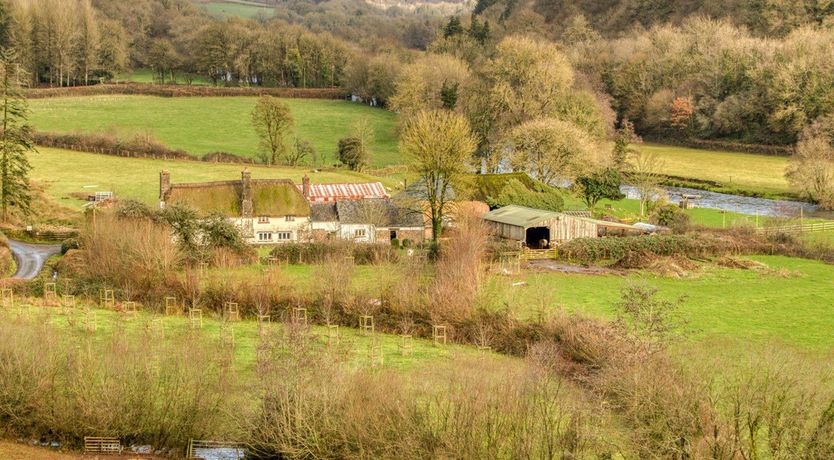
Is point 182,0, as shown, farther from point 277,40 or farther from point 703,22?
point 703,22

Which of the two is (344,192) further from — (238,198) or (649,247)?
(649,247)

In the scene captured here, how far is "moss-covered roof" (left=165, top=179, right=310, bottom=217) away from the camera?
47.2m

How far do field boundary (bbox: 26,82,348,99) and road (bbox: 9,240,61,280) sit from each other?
186 ft

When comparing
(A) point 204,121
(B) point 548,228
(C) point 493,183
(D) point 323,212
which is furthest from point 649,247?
(A) point 204,121

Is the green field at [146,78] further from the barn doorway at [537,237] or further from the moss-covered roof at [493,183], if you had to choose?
the barn doorway at [537,237]

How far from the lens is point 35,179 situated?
198 feet

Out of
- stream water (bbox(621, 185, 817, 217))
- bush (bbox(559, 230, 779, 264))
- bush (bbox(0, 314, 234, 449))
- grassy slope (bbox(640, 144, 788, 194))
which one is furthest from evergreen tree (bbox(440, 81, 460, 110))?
bush (bbox(0, 314, 234, 449))

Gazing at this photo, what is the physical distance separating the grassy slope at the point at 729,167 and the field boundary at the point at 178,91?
4618cm

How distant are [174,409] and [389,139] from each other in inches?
2749

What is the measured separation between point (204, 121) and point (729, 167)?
54.9 metres

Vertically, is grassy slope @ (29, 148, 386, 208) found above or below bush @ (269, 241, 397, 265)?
above

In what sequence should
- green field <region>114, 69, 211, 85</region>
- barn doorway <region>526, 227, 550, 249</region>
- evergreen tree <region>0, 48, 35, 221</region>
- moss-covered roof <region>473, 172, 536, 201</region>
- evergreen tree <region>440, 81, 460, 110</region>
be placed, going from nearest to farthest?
barn doorway <region>526, 227, 550, 249</region>, evergreen tree <region>0, 48, 35, 221</region>, moss-covered roof <region>473, 172, 536, 201</region>, evergreen tree <region>440, 81, 460, 110</region>, green field <region>114, 69, 211, 85</region>

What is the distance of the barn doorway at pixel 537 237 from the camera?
153 feet

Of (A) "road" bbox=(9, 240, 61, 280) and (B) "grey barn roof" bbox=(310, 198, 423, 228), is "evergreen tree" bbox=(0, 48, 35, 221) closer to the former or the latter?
(A) "road" bbox=(9, 240, 61, 280)
